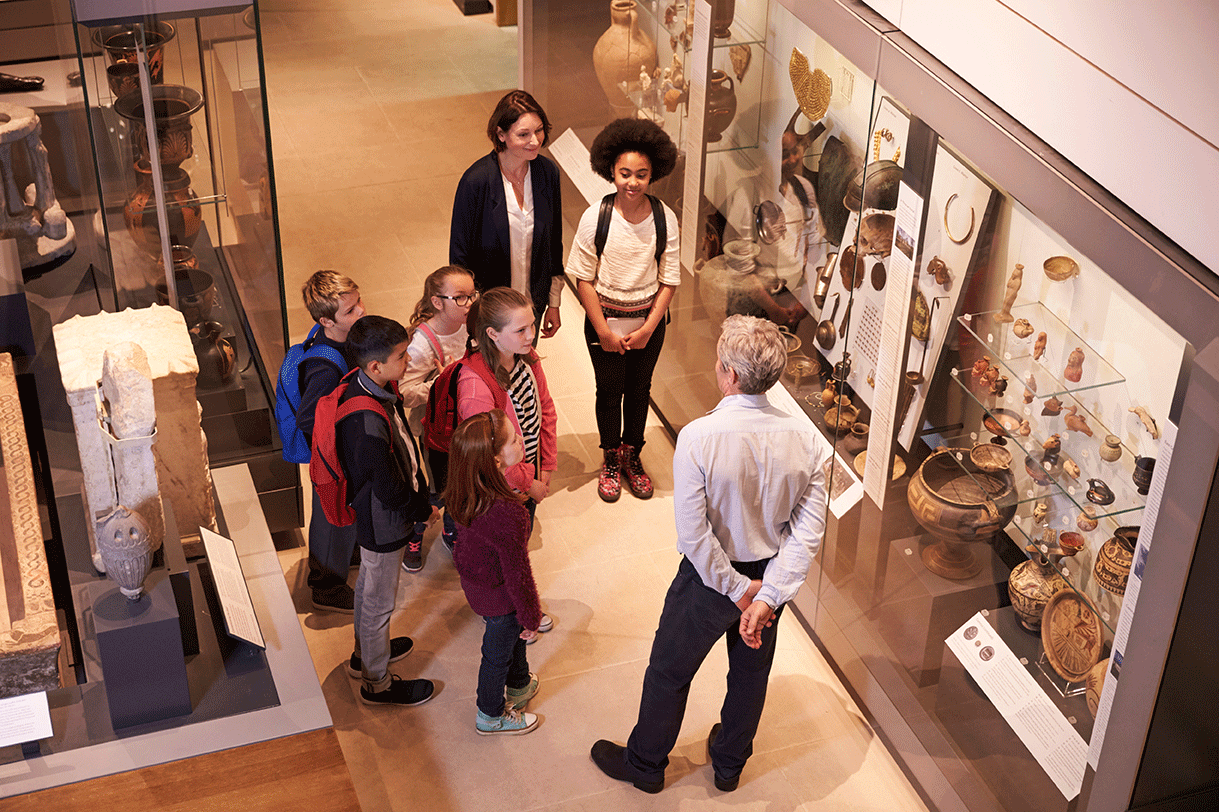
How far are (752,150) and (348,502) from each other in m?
2.27

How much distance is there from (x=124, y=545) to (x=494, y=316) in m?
1.44

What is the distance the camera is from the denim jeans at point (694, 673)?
380cm

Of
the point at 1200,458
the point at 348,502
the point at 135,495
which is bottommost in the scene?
the point at 348,502

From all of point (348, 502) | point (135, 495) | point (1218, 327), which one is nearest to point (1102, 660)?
point (1218, 327)

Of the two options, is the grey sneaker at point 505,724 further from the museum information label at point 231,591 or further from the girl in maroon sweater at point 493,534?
the museum information label at point 231,591

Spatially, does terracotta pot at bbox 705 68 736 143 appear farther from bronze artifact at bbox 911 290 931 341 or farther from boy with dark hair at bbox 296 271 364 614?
boy with dark hair at bbox 296 271 364 614

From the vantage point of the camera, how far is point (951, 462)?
12.9 ft

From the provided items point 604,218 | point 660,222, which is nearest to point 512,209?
point 604,218

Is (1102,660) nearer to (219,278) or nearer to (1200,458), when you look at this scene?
(1200,458)

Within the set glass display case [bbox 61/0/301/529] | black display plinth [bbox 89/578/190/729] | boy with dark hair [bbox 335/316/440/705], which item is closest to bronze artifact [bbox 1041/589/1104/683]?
boy with dark hair [bbox 335/316/440/705]

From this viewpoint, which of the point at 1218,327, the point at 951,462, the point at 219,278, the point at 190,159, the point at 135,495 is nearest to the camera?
the point at 1218,327

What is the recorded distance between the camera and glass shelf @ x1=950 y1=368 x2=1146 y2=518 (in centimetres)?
323

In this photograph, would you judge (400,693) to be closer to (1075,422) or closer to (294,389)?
(294,389)

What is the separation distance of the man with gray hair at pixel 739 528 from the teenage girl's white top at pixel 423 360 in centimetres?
140
